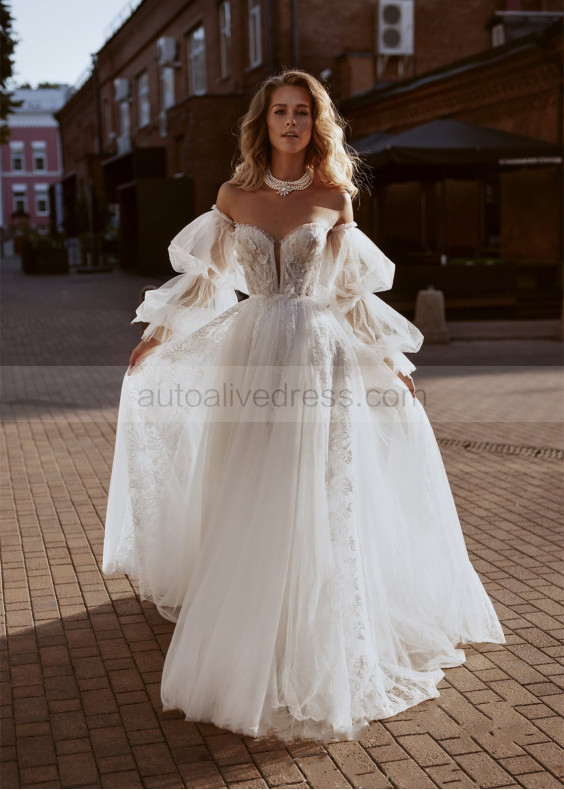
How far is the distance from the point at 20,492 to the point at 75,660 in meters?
2.85

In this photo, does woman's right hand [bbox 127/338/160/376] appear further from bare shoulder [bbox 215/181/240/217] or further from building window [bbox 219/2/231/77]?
building window [bbox 219/2/231/77]

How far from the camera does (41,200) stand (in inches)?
2980

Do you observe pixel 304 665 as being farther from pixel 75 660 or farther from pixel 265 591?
pixel 75 660

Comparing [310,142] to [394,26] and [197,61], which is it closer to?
[394,26]

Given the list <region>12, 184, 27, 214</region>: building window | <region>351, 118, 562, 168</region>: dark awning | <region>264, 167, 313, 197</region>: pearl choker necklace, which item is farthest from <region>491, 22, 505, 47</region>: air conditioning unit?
<region>12, 184, 27, 214</region>: building window

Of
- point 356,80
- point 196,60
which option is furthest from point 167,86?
point 356,80

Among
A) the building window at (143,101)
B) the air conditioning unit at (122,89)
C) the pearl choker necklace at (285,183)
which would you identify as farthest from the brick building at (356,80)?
the pearl choker necklace at (285,183)

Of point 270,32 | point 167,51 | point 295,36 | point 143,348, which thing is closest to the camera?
point 143,348

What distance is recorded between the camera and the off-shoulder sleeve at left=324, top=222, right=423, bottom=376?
3785mm

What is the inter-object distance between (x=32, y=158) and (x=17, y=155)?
3.88 ft

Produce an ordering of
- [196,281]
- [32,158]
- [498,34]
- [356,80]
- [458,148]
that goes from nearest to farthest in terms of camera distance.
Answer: [196,281] → [458,148] → [356,80] → [498,34] → [32,158]

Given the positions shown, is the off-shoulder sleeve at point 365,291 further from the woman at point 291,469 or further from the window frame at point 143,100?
the window frame at point 143,100

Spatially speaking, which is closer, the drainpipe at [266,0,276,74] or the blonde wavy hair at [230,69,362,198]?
the blonde wavy hair at [230,69,362,198]

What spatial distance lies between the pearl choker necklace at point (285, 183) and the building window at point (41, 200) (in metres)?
75.0
